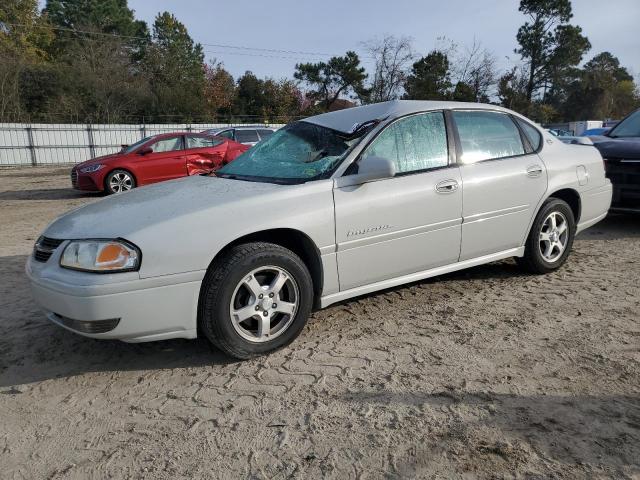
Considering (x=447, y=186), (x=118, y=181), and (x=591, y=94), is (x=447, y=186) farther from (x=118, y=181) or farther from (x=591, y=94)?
(x=591, y=94)

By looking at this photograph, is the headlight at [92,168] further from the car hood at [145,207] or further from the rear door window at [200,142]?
the car hood at [145,207]

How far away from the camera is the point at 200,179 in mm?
3951

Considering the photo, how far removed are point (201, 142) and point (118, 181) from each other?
6.72 ft

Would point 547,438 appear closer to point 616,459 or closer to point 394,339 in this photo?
point 616,459

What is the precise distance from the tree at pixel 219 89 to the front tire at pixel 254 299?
38.1 meters

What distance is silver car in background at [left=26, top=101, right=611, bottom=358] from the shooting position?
9.21 ft

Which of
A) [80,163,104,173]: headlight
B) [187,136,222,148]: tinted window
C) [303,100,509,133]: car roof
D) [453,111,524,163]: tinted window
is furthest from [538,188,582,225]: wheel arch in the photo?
[80,163,104,173]: headlight

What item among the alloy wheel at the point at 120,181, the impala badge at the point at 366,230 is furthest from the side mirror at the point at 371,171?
the alloy wheel at the point at 120,181

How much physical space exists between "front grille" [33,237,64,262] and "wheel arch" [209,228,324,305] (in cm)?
111

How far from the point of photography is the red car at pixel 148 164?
10766mm

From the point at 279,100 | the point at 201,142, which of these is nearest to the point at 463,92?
the point at 279,100

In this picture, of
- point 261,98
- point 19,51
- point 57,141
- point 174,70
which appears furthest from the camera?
point 261,98

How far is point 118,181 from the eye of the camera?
10852 millimetres

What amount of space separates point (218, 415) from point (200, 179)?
79.1 inches
